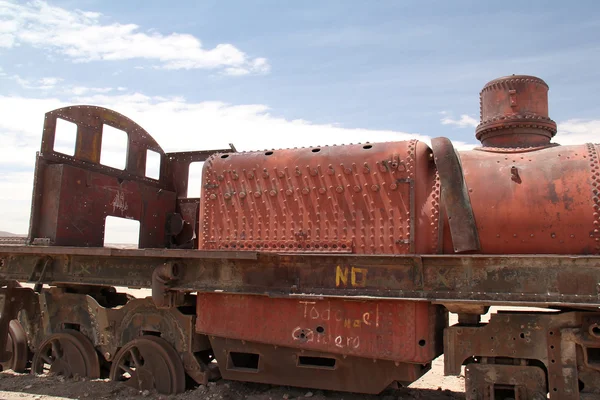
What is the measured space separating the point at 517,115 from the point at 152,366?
18.2 ft

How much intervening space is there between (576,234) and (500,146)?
1516mm

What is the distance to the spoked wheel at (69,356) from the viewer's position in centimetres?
730

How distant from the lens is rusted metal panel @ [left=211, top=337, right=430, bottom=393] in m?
5.69

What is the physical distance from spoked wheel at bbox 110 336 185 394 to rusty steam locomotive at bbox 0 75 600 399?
0.06 ft

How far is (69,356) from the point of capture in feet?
24.3

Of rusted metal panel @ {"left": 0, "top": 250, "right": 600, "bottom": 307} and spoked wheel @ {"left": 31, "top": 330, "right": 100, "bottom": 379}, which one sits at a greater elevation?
rusted metal panel @ {"left": 0, "top": 250, "right": 600, "bottom": 307}

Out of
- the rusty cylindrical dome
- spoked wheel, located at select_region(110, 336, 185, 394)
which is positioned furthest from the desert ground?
the rusty cylindrical dome

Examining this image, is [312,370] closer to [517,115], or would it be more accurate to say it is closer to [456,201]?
[456,201]

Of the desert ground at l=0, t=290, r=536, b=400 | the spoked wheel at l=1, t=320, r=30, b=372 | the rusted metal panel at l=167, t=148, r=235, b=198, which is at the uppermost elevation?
the rusted metal panel at l=167, t=148, r=235, b=198

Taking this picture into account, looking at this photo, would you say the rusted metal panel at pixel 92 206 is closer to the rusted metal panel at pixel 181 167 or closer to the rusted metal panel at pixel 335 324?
the rusted metal panel at pixel 181 167

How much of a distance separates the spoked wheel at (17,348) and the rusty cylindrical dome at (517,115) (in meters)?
7.26

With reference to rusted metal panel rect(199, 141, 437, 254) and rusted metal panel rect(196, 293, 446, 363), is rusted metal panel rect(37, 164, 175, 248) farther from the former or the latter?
rusted metal panel rect(196, 293, 446, 363)

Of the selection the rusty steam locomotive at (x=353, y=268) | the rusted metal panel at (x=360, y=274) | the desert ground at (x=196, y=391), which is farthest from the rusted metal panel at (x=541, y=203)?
the desert ground at (x=196, y=391)

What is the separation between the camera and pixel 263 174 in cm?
645
